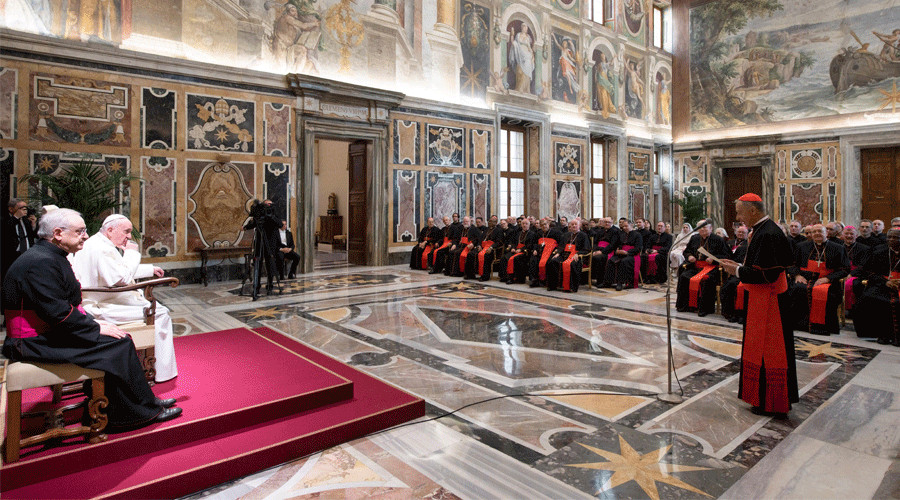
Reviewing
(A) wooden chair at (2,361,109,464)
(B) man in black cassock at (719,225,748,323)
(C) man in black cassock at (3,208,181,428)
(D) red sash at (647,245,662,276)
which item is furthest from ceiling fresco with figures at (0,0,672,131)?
(B) man in black cassock at (719,225,748,323)

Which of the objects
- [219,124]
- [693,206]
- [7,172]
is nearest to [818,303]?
[219,124]

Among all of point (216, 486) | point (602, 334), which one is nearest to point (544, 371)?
point (602, 334)

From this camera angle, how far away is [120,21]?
871 centimetres

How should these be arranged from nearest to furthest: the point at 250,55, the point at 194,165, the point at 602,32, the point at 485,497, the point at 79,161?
the point at 485,497 < the point at 79,161 < the point at 194,165 < the point at 250,55 < the point at 602,32

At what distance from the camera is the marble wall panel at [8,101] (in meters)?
7.65

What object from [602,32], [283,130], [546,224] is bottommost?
[546,224]

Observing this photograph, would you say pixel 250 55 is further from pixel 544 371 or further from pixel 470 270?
pixel 544 371

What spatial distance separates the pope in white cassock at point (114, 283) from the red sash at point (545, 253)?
22.4 feet

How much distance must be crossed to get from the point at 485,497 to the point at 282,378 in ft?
6.47

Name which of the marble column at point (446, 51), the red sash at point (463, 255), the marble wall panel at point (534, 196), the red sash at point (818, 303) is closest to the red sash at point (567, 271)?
the red sash at point (463, 255)

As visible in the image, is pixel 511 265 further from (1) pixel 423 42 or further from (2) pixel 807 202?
(2) pixel 807 202

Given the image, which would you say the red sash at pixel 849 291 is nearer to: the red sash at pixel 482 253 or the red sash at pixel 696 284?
the red sash at pixel 696 284

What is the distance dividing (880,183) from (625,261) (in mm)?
12083

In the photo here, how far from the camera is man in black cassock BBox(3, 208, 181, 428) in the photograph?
2.67 m
